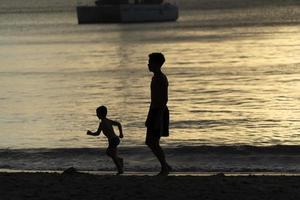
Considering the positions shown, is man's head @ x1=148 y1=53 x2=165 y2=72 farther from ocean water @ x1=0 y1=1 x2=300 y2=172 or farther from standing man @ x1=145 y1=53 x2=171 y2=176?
ocean water @ x1=0 y1=1 x2=300 y2=172

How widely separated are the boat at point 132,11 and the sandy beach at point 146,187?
339 ft

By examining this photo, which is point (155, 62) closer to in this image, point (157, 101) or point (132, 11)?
point (157, 101)

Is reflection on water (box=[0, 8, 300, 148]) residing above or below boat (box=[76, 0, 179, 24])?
below

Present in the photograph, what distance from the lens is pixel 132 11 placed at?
120688 mm

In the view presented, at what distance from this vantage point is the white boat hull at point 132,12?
11844 centimetres

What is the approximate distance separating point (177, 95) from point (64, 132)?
9478mm

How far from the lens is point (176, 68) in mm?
45344

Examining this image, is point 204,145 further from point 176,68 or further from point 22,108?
point 176,68

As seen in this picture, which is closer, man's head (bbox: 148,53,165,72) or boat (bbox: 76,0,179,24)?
man's head (bbox: 148,53,165,72)

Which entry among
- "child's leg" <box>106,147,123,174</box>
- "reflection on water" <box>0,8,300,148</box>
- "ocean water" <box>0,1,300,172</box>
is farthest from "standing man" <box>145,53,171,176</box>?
"reflection on water" <box>0,8,300,148</box>

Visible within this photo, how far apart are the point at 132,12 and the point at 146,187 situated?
366ft

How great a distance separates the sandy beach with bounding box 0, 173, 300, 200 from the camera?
33.6 feet

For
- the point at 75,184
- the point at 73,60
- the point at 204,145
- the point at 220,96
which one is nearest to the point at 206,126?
the point at 204,145

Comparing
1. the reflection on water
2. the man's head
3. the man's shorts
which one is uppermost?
the man's head
